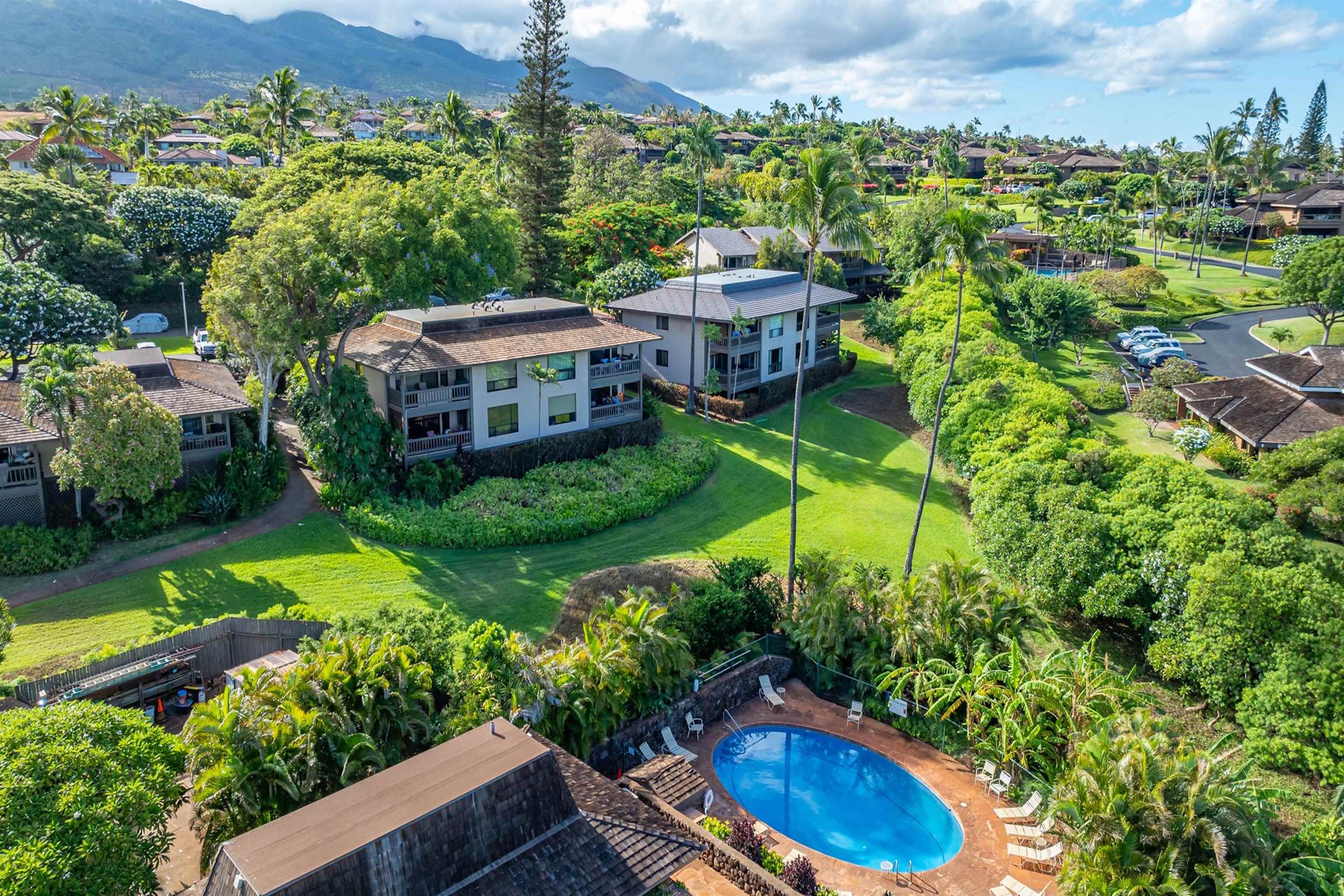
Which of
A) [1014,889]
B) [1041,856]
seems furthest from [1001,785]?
[1014,889]

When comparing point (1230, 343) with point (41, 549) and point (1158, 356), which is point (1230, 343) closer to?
point (1158, 356)

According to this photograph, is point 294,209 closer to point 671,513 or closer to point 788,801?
point 671,513

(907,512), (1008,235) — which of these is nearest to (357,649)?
(907,512)

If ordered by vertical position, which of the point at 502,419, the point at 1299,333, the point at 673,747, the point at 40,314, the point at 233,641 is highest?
the point at 40,314

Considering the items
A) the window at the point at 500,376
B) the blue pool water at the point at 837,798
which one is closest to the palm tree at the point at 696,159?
the window at the point at 500,376

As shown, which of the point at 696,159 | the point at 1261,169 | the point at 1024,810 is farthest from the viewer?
the point at 1261,169

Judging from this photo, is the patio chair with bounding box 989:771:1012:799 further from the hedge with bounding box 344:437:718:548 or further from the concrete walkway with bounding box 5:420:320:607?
the concrete walkway with bounding box 5:420:320:607
